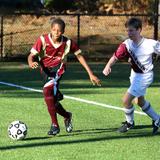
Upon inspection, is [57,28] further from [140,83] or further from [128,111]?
[128,111]

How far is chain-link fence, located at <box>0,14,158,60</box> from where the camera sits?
25.2m

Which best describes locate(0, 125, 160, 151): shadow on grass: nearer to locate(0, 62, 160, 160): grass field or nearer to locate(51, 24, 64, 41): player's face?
locate(0, 62, 160, 160): grass field

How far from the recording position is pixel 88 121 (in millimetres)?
11102

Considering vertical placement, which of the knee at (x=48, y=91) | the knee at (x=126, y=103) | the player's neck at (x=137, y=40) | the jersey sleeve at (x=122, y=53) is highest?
the player's neck at (x=137, y=40)

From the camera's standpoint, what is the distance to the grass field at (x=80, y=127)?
8461mm

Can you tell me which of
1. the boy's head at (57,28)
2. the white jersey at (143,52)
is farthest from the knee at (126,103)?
the boy's head at (57,28)

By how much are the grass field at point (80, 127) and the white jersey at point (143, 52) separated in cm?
106

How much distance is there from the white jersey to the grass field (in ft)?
3.47

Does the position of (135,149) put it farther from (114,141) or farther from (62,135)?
(62,135)

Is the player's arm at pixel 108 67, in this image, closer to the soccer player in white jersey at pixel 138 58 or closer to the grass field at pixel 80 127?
the soccer player in white jersey at pixel 138 58

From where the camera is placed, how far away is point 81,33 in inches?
1219

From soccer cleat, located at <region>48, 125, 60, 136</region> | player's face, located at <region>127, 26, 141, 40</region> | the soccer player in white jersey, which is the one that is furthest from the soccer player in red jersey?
player's face, located at <region>127, 26, 141, 40</region>

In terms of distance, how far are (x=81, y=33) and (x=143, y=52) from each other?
69.6ft

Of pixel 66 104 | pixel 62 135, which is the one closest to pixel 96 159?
pixel 62 135
